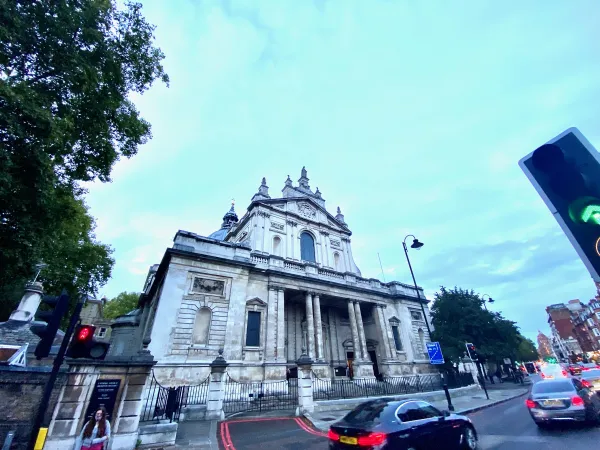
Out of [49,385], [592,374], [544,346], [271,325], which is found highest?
[544,346]

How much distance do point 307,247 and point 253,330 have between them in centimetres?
1186

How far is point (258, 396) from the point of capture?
581 inches

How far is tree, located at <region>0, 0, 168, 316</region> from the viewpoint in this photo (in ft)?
26.5

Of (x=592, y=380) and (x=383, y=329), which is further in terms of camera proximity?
(x=383, y=329)

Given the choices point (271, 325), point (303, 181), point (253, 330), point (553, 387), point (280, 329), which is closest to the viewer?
point (553, 387)

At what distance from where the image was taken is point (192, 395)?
13289mm

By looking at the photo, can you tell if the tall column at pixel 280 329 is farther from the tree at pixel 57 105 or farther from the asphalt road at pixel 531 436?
the tree at pixel 57 105

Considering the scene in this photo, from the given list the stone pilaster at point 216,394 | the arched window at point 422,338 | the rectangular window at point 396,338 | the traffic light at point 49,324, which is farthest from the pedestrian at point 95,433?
the arched window at point 422,338

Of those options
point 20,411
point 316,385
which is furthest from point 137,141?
point 316,385

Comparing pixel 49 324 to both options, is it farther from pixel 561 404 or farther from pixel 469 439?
pixel 561 404

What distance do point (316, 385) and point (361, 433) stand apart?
40.7 feet

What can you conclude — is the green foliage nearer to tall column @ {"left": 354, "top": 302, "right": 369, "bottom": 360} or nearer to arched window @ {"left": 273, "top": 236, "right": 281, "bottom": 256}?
tall column @ {"left": 354, "top": 302, "right": 369, "bottom": 360}

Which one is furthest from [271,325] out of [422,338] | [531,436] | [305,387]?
[422,338]

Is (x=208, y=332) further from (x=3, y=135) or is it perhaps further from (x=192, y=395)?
(x=3, y=135)
